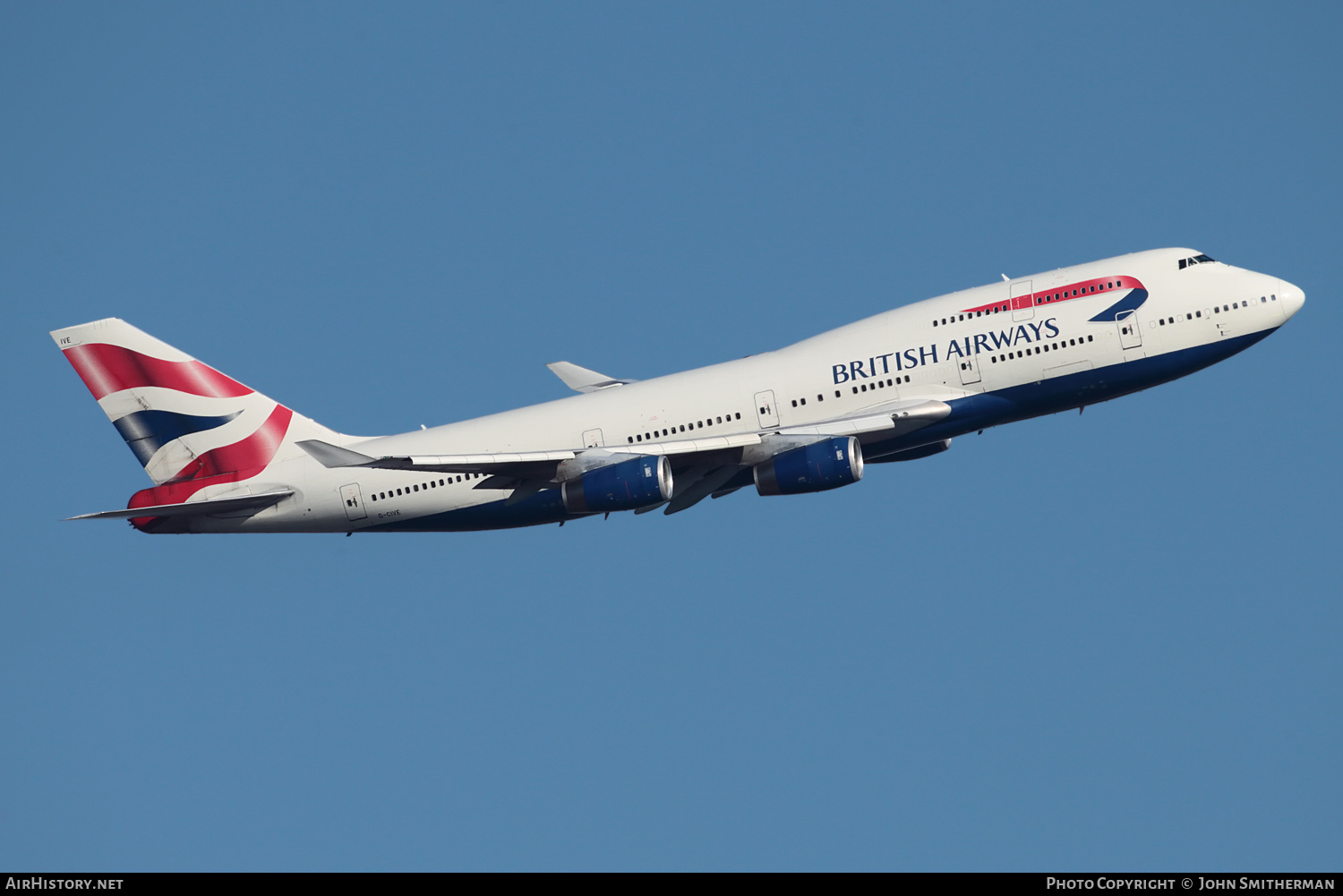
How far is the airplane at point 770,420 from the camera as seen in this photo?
170ft

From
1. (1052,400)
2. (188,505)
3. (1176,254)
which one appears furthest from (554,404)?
(1176,254)

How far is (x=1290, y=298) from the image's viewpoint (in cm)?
5231

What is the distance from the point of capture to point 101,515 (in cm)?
5253

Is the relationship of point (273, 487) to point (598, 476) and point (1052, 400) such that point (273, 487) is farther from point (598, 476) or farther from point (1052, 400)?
point (1052, 400)

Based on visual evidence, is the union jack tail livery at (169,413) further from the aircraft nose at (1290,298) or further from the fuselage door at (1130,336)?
the aircraft nose at (1290,298)

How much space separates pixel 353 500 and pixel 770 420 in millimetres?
16145

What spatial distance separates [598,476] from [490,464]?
3686 millimetres

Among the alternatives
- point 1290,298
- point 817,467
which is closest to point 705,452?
point 817,467

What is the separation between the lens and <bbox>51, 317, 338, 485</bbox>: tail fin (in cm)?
5812

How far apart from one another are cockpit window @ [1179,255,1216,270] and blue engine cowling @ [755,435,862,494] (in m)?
13.3

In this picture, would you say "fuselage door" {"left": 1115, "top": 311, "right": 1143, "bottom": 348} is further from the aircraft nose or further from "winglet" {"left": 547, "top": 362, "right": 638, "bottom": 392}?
"winglet" {"left": 547, "top": 362, "right": 638, "bottom": 392}

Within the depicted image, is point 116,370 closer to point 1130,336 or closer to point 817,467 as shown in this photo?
point 817,467

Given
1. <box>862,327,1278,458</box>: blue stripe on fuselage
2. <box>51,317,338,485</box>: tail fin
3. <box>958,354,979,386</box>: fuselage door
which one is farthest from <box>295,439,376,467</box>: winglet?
<box>958,354,979,386</box>: fuselage door

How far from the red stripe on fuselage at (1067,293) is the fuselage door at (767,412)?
7.79 m
